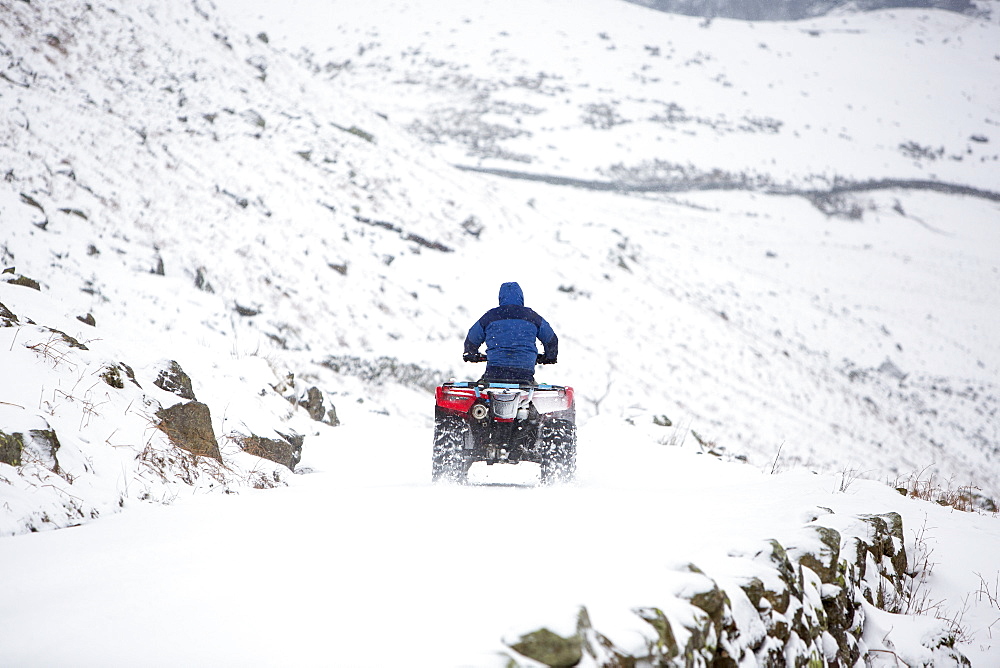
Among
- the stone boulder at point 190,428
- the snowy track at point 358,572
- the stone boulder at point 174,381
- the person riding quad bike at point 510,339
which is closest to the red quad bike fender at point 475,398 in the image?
the person riding quad bike at point 510,339

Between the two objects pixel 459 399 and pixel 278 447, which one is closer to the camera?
pixel 459 399

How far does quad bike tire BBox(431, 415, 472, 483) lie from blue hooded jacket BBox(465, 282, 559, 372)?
28.1 inches

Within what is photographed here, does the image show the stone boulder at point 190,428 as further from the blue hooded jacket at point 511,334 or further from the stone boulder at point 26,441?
the blue hooded jacket at point 511,334

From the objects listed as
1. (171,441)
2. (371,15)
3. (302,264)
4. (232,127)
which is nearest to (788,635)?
(171,441)

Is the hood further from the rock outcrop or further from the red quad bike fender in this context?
the rock outcrop

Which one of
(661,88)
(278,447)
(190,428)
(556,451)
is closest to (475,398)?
(556,451)

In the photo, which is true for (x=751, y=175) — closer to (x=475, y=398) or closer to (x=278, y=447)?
(x=475, y=398)

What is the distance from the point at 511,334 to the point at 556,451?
120 cm

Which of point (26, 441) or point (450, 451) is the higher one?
point (26, 441)

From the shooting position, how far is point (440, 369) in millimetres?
13453

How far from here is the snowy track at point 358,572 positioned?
170 cm

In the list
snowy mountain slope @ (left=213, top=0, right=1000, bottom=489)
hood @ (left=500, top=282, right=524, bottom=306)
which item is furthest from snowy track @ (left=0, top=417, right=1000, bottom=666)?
snowy mountain slope @ (left=213, top=0, right=1000, bottom=489)

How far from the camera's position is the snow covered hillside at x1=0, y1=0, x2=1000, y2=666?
2209 millimetres

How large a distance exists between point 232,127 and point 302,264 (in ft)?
26.9
